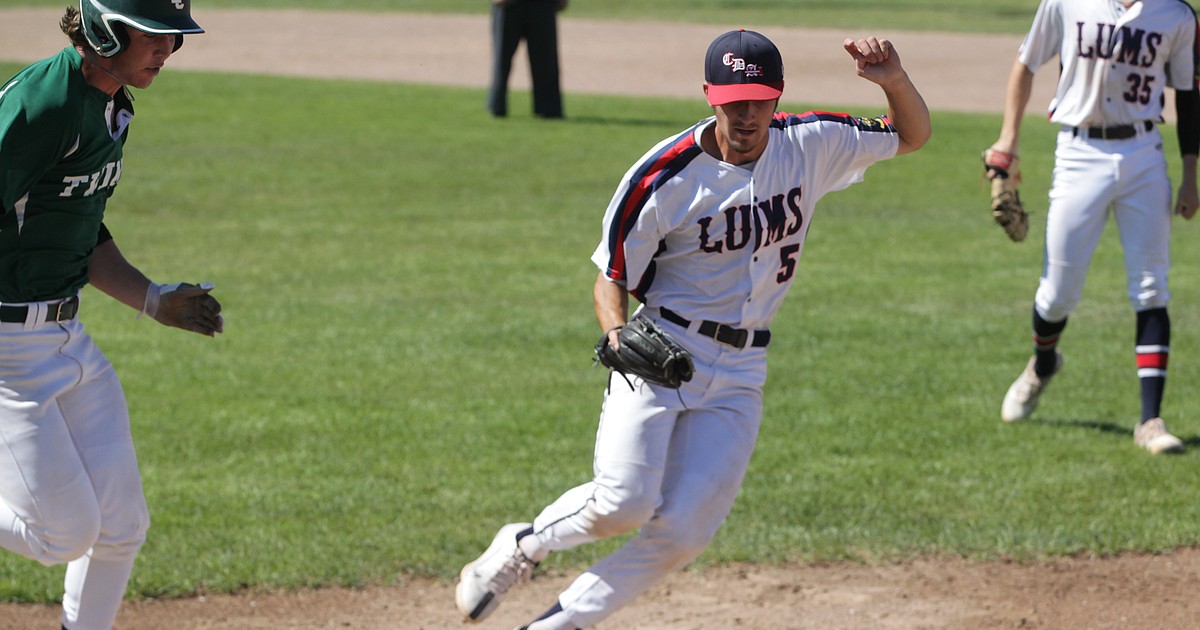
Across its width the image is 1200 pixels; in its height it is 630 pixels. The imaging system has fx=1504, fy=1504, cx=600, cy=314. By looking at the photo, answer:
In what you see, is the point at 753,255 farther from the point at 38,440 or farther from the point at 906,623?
the point at 38,440

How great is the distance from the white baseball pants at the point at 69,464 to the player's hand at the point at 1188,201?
5546 mm

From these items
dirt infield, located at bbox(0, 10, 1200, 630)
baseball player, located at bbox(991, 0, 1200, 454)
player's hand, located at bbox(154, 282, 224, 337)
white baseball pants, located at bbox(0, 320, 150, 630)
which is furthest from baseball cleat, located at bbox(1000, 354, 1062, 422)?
white baseball pants, located at bbox(0, 320, 150, 630)

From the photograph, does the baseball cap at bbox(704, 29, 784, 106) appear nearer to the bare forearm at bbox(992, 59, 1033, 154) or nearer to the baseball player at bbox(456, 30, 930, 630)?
the baseball player at bbox(456, 30, 930, 630)

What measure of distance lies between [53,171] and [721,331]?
2.13 meters

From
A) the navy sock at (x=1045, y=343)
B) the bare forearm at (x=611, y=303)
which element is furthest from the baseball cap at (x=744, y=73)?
the navy sock at (x=1045, y=343)

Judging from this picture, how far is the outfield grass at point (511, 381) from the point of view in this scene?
6.75 m

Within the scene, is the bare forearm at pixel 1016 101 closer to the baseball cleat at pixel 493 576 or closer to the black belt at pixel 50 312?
the baseball cleat at pixel 493 576

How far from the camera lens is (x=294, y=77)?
24094 millimetres

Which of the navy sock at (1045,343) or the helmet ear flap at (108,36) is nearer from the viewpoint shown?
the helmet ear flap at (108,36)

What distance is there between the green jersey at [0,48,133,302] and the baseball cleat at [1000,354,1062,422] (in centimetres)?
537

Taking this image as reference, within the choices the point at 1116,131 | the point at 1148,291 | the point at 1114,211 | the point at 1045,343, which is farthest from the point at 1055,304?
the point at 1116,131

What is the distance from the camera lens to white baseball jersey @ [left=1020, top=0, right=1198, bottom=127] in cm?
757

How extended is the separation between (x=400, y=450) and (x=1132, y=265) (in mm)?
3954

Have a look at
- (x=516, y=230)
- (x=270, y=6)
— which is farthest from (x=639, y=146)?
(x=270, y=6)
